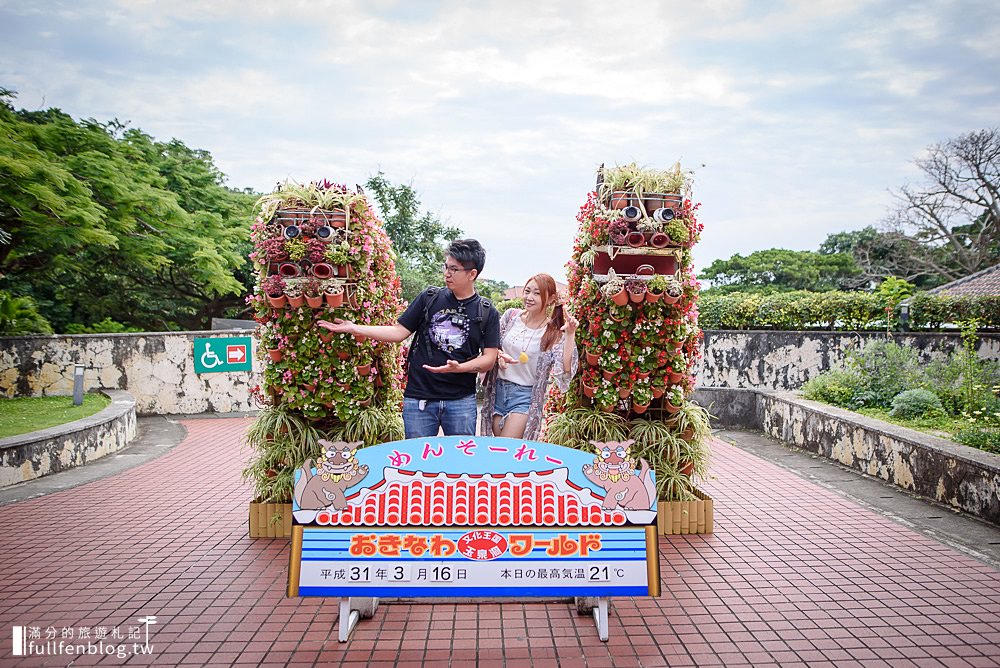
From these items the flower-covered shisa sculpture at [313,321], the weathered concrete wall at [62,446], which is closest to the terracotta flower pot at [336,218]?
the flower-covered shisa sculpture at [313,321]

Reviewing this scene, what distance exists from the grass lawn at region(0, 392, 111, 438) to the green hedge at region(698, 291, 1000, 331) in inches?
420

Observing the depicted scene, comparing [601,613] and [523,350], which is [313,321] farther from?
[601,613]

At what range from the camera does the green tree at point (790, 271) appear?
1109 inches

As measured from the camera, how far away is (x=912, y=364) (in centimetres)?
827

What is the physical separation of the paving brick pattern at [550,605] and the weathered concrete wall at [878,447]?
66cm

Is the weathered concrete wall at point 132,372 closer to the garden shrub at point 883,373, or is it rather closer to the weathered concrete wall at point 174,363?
the weathered concrete wall at point 174,363

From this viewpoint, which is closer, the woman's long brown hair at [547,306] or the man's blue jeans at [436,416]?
the man's blue jeans at [436,416]

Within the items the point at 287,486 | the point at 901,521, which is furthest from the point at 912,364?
the point at 287,486

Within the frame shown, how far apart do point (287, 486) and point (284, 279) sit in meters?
1.44

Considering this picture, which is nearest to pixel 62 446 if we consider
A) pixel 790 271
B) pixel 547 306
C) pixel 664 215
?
pixel 547 306

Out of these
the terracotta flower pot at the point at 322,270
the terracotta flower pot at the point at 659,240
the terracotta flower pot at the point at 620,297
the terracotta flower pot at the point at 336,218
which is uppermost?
the terracotta flower pot at the point at 336,218

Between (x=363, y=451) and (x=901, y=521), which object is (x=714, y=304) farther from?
(x=363, y=451)

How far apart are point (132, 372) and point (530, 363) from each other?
8.32m

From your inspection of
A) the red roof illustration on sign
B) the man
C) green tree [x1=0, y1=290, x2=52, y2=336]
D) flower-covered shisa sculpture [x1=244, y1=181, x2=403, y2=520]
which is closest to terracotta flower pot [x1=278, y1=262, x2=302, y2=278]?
flower-covered shisa sculpture [x1=244, y1=181, x2=403, y2=520]
